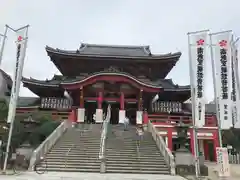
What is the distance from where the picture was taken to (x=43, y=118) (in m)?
20.8

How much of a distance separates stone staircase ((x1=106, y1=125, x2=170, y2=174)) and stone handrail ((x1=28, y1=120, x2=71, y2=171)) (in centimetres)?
343

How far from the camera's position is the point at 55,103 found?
27.1 metres

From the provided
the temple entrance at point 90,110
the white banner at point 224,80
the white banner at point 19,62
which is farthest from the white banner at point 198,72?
the temple entrance at point 90,110

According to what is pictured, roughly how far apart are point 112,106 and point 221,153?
15029mm

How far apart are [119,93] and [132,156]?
9914 mm

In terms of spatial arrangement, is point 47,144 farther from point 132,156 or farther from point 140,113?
point 140,113

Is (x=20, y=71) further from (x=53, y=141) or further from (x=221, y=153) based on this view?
(x=221, y=153)

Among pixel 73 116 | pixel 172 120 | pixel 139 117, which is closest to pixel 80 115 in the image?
pixel 73 116

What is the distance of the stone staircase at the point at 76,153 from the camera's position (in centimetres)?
1469

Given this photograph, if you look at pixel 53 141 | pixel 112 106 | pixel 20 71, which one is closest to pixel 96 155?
pixel 53 141

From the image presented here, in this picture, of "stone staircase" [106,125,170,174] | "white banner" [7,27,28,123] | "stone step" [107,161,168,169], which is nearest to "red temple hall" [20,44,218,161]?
"stone staircase" [106,125,170,174]

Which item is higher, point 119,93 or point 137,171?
point 119,93

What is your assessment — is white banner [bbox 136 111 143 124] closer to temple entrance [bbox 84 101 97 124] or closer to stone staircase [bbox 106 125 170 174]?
stone staircase [bbox 106 125 170 174]

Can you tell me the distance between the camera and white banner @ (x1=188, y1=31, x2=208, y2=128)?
14.6m
